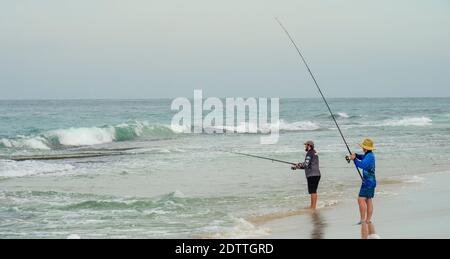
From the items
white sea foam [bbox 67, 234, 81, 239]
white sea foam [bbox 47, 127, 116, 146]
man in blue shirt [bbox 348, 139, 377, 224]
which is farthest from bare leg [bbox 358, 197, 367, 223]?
white sea foam [bbox 47, 127, 116, 146]

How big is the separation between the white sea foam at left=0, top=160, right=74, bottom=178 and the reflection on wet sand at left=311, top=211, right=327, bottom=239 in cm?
824

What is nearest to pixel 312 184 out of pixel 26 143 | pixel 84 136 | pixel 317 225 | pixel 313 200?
pixel 313 200

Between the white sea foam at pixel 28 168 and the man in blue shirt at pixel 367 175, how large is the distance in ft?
30.9

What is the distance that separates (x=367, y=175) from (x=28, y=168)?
10868 millimetres

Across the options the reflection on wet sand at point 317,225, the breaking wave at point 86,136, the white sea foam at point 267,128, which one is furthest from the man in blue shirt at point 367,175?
the white sea foam at point 267,128

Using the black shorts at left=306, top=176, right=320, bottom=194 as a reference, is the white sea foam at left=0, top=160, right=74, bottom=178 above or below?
above

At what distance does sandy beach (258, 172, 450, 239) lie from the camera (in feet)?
26.1

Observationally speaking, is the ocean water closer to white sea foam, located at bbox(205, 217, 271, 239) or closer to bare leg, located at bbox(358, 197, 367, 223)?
white sea foam, located at bbox(205, 217, 271, 239)

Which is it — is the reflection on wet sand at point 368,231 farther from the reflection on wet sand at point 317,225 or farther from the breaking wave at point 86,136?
the breaking wave at point 86,136

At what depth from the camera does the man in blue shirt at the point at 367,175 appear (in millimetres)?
8180

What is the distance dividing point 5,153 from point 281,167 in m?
11.5

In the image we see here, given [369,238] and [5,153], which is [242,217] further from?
[5,153]

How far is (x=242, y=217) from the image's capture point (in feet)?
31.9
